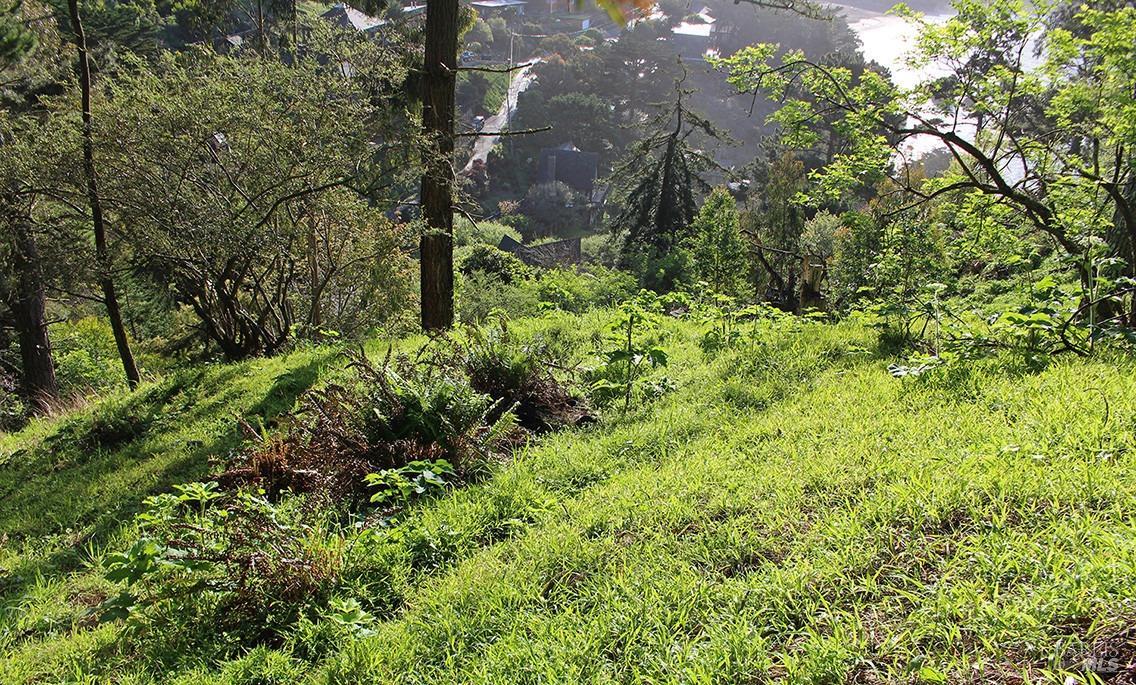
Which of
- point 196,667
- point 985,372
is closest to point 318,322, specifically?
point 196,667

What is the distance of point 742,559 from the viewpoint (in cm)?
251

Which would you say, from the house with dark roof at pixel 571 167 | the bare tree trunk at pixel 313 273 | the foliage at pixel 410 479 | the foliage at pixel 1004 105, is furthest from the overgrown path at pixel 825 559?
the house with dark roof at pixel 571 167

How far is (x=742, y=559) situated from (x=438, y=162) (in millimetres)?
6541

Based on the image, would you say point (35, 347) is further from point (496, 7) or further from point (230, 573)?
point (496, 7)

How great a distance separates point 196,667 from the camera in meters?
2.58

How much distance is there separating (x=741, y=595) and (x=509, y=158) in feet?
184

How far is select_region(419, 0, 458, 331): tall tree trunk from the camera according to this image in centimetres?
771

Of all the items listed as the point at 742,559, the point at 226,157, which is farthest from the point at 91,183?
the point at 742,559

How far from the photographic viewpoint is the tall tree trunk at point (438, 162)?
771 cm

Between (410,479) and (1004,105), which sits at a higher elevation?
(1004,105)

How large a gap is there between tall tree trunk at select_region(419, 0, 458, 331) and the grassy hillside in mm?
4484

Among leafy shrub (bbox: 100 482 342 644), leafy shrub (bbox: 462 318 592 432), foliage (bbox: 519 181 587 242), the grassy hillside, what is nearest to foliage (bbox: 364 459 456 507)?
the grassy hillside

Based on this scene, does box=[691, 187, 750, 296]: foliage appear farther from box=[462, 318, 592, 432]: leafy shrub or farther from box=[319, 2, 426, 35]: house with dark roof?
box=[462, 318, 592, 432]: leafy shrub

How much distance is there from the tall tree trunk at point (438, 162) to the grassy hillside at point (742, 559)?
4.48m
